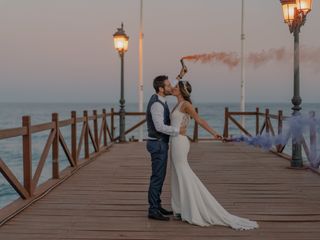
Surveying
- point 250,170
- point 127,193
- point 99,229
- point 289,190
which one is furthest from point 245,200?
point 250,170

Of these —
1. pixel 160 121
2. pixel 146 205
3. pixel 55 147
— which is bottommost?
pixel 146 205

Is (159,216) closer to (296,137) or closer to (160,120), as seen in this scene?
(160,120)

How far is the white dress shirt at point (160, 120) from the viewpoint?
585cm

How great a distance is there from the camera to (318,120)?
29.4 feet

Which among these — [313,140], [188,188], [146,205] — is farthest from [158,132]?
[313,140]

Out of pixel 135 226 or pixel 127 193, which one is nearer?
pixel 135 226

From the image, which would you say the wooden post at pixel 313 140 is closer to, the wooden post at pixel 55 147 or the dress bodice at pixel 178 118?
the dress bodice at pixel 178 118

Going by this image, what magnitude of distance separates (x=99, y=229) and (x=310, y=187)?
4.38 metres

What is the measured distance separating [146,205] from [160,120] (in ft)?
5.86

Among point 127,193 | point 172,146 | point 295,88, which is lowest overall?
point 127,193

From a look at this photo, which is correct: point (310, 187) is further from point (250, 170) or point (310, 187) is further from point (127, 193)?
point (127, 193)

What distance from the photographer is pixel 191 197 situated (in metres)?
5.95

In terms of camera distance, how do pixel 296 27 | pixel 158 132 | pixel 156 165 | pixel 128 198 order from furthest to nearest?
1. pixel 296 27
2. pixel 128 198
3. pixel 156 165
4. pixel 158 132

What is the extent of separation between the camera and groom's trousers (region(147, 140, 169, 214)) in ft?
20.0
